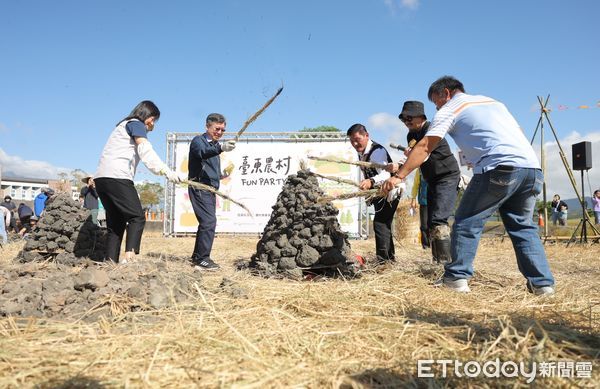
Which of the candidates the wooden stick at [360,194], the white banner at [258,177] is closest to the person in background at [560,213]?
the white banner at [258,177]

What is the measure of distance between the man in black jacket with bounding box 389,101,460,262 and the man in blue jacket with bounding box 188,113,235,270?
2272mm

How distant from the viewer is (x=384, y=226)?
498 centimetres

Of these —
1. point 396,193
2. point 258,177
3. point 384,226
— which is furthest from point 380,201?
point 258,177

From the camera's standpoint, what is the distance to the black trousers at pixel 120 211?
4570 millimetres

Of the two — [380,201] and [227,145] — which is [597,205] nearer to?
[380,201]

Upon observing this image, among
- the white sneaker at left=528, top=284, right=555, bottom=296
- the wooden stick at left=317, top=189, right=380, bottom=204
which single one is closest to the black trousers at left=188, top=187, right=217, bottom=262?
the wooden stick at left=317, top=189, right=380, bottom=204

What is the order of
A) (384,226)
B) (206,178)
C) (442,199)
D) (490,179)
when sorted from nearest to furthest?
(490,179), (442,199), (384,226), (206,178)

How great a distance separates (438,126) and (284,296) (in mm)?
1853

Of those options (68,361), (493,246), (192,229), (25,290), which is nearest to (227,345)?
(68,361)

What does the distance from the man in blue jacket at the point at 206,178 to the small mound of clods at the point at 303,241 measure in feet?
2.17

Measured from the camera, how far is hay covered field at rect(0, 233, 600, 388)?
1647 mm

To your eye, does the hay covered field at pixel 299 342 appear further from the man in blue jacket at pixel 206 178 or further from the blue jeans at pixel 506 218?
the man in blue jacket at pixel 206 178

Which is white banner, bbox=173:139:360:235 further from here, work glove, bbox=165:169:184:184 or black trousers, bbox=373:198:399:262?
work glove, bbox=165:169:184:184

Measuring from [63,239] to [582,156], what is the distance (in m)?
11.5
